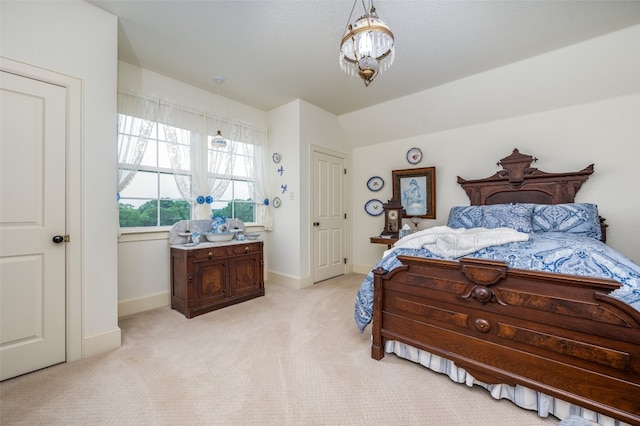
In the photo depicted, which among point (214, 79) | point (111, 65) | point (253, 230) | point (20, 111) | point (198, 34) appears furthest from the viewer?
point (253, 230)

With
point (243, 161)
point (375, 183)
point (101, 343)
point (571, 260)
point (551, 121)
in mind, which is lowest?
point (101, 343)

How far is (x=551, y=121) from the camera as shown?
329 centimetres

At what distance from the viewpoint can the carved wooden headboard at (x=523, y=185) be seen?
123 inches

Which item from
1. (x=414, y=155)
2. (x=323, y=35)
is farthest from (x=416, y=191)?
(x=323, y=35)

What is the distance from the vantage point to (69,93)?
2.00 metres

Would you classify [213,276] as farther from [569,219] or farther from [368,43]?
[569,219]

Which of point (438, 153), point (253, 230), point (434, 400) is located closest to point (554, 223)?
point (438, 153)

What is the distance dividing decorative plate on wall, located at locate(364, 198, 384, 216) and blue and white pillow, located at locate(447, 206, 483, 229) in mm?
1293

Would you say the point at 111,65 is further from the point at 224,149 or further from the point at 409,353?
the point at 409,353

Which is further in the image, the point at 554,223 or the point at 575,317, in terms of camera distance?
the point at 554,223

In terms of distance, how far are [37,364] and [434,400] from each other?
268 centimetres

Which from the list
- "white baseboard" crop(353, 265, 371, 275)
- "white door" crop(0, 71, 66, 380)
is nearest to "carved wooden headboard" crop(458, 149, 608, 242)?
"white baseboard" crop(353, 265, 371, 275)

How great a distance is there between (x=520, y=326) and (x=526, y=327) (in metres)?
0.03

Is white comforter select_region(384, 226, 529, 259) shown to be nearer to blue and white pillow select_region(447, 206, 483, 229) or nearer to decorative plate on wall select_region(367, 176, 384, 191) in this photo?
blue and white pillow select_region(447, 206, 483, 229)
